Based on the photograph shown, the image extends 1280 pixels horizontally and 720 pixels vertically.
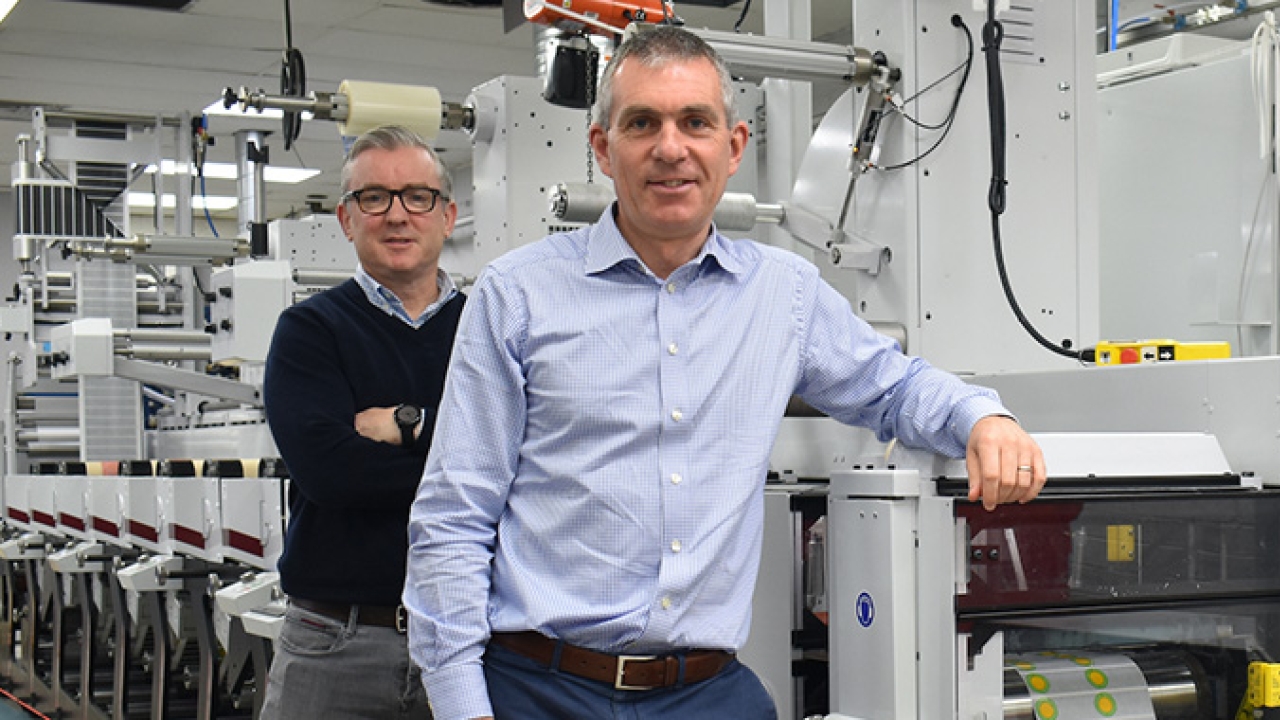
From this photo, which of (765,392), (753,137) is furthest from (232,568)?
(765,392)

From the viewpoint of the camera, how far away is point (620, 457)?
163cm

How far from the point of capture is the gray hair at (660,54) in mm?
1653

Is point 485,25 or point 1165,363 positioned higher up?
point 485,25

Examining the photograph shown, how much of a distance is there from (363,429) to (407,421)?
0.24 ft

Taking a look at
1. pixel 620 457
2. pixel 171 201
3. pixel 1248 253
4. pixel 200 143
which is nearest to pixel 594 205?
pixel 620 457

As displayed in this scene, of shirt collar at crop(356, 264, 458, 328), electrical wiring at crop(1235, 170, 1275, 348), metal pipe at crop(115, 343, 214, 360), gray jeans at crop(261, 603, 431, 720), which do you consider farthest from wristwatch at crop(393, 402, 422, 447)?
metal pipe at crop(115, 343, 214, 360)

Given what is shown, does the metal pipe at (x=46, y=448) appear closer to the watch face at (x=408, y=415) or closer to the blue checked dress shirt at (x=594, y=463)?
the watch face at (x=408, y=415)

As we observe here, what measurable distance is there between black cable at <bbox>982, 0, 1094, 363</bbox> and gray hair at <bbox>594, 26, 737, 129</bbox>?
3.76 feet

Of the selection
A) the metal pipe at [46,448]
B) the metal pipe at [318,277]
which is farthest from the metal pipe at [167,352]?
the metal pipe at [46,448]

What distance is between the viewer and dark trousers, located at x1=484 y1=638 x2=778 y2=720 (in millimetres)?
1609

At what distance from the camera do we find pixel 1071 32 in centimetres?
301

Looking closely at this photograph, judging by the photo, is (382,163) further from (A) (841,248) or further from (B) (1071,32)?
(B) (1071,32)

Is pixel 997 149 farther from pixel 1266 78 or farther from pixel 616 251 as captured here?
pixel 616 251

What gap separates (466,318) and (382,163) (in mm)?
717
